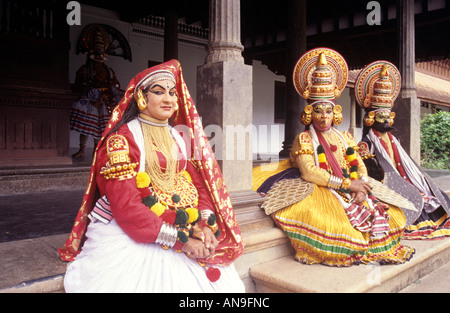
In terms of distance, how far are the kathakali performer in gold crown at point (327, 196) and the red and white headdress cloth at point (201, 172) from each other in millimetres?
836

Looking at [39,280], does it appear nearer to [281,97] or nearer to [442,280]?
[442,280]

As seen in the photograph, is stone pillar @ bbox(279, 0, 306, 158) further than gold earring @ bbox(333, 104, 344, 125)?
Yes

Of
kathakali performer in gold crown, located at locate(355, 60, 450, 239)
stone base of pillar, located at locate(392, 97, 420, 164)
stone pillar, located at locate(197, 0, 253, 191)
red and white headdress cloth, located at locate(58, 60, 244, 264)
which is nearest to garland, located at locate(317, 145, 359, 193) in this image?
stone pillar, located at locate(197, 0, 253, 191)

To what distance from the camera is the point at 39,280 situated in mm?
1969

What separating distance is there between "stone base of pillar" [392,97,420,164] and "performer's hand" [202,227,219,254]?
4.10 metres

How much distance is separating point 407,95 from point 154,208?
460 centimetres

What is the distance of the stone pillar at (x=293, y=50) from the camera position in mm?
6859

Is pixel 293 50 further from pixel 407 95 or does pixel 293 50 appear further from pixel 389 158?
pixel 389 158

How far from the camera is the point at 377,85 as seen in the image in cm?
388

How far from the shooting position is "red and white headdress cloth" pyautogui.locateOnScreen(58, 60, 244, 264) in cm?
213

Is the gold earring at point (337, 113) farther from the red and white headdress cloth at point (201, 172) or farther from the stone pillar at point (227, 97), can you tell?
the red and white headdress cloth at point (201, 172)

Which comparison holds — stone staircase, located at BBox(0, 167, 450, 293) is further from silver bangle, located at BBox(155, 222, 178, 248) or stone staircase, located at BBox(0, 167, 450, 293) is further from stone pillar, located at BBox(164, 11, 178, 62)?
stone pillar, located at BBox(164, 11, 178, 62)

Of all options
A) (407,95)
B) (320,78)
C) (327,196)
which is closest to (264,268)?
(327,196)
